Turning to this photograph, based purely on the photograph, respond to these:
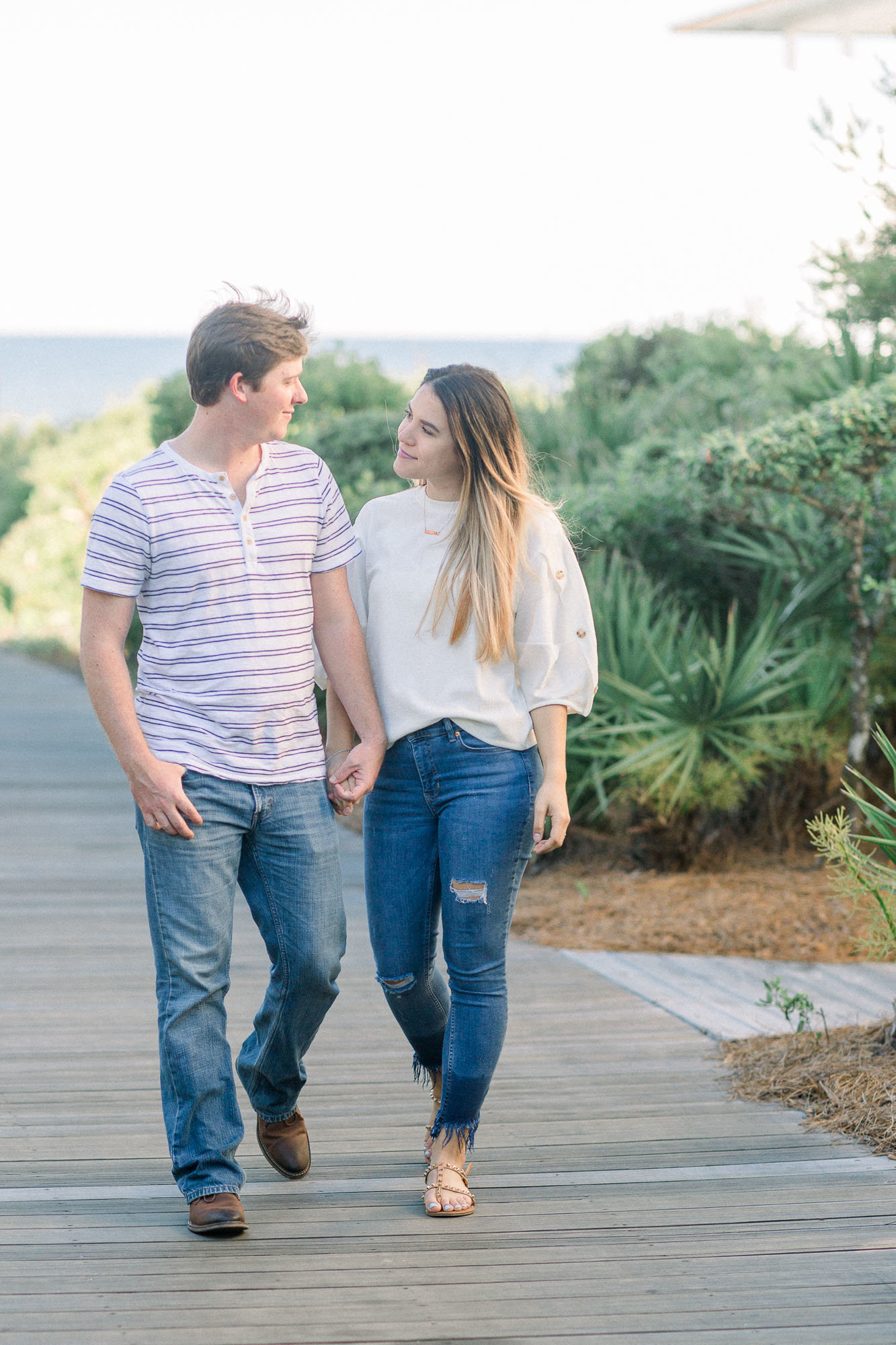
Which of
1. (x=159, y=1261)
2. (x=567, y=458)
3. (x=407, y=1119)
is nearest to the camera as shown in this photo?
(x=159, y=1261)

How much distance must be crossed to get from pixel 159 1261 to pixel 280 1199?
381mm

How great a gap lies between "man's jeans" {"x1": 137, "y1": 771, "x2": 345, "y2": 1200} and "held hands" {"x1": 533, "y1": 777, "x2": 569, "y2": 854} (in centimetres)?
43

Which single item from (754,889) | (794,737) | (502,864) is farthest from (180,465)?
(794,737)

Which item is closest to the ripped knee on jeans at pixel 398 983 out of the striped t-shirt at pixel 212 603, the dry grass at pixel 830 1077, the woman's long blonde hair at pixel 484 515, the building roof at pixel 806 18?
the striped t-shirt at pixel 212 603

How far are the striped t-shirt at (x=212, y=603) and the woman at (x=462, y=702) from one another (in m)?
0.20

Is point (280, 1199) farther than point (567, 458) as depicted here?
No

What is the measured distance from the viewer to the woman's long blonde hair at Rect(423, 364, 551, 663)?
289 centimetres

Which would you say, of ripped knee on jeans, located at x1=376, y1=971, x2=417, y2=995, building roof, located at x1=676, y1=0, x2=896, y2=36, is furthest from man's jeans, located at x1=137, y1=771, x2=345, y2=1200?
building roof, located at x1=676, y1=0, x2=896, y2=36

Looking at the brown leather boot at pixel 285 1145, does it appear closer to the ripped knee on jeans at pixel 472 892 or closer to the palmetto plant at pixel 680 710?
the ripped knee on jeans at pixel 472 892

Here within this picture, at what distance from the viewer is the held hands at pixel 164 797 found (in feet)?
8.94

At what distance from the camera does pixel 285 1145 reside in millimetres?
3182

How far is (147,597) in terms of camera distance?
2.84 meters

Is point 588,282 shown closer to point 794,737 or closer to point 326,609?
point 794,737

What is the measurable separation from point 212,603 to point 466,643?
517mm
